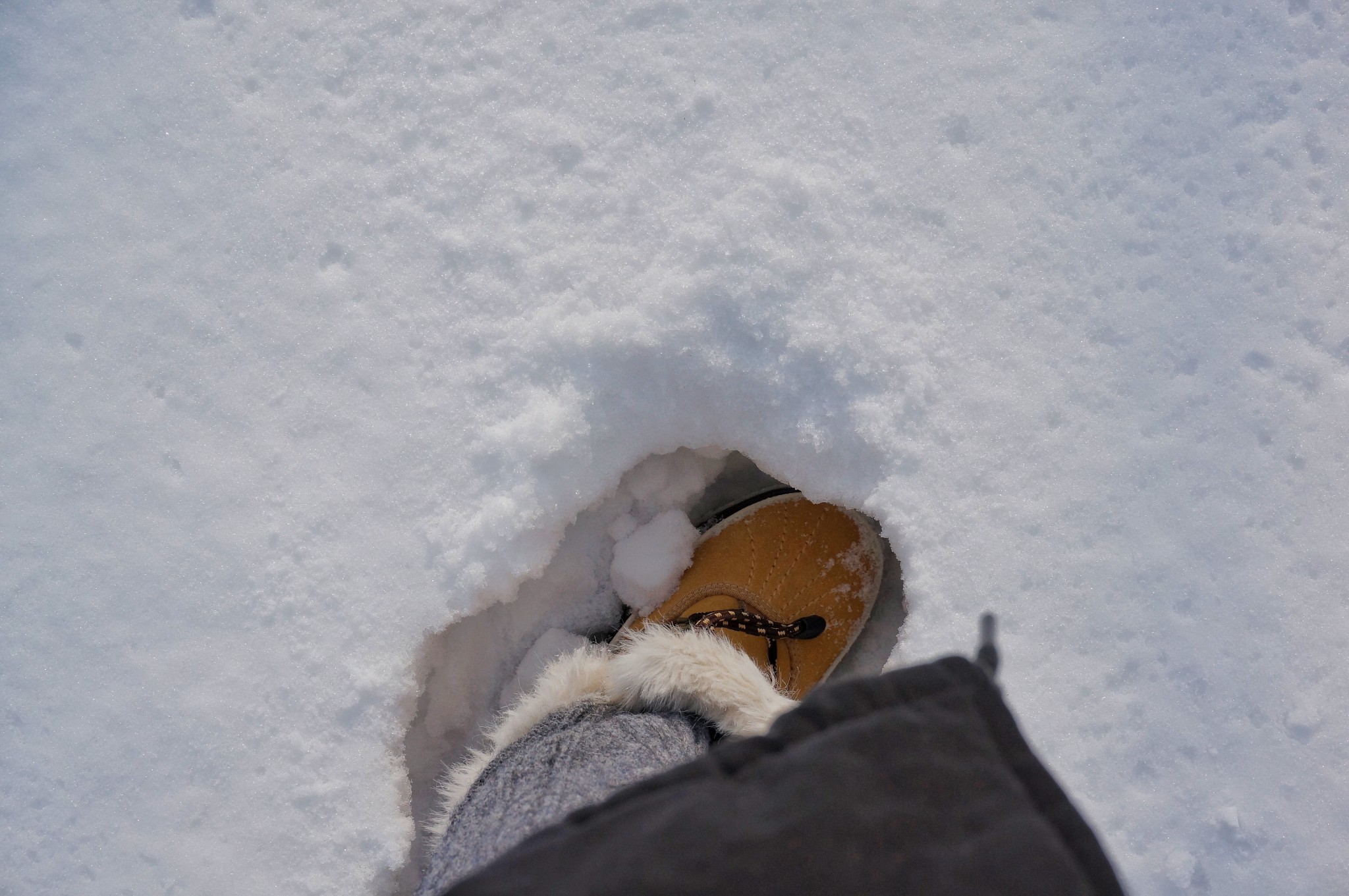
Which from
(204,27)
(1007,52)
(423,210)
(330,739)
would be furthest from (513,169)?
(330,739)

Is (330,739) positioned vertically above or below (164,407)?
below

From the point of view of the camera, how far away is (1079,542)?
104cm

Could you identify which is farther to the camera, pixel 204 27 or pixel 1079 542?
pixel 204 27

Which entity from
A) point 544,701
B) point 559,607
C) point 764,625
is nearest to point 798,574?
point 764,625

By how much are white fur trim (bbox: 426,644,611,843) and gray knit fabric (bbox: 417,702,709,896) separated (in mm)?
17

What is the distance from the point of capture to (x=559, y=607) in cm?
130

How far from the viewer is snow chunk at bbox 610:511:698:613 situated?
1282 millimetres

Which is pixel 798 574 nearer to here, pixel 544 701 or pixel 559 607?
pixel 559 607

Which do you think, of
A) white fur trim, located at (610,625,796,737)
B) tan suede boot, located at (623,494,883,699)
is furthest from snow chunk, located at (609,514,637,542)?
white fur trim, located at (610,625,796,737)

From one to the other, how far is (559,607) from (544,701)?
0.27 m

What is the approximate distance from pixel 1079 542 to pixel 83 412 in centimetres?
131

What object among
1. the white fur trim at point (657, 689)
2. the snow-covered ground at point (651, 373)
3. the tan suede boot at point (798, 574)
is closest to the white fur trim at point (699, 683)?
the white fur trim at point (657, 689)

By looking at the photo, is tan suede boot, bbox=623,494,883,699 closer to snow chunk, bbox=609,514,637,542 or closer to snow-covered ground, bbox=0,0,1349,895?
snow chunk, bbox=609,514,637,542

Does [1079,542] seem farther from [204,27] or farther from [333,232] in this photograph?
[204,27]
